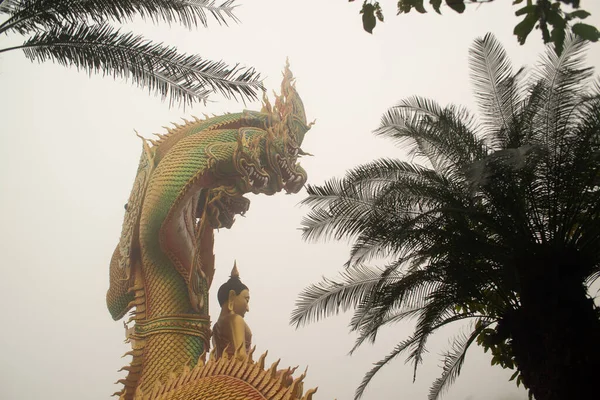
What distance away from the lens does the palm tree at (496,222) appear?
6523 millimetres

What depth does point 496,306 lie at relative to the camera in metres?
7.49

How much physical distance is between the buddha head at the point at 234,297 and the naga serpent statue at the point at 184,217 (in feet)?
1.41

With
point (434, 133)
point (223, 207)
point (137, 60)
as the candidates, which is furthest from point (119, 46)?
point (223, 207)

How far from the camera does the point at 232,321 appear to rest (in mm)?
12055

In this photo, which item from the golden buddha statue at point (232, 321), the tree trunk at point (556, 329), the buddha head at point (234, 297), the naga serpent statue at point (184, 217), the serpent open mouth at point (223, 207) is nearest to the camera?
the tree trunk at point (556, 329)

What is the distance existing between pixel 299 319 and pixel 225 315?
3.94 meters

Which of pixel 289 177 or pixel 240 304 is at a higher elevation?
pixel 289 177

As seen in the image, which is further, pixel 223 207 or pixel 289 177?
pixel 289 177

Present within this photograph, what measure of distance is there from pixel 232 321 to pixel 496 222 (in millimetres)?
6281

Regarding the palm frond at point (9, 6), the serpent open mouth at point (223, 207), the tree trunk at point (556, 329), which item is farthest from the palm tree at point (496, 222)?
the serpent open mouth at point (223, 207)

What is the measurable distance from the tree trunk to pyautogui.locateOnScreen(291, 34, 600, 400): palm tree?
0.4 inches

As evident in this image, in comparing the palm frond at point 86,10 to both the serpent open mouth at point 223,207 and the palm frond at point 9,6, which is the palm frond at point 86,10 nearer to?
the palm frond at point 9,6

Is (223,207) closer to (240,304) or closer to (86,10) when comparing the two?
(240,304)

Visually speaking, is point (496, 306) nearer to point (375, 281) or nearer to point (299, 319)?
point (375, 281)
